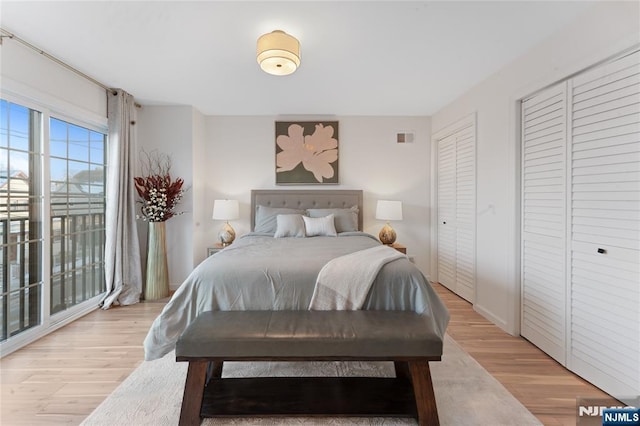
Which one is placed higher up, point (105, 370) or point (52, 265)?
point (52, 265)

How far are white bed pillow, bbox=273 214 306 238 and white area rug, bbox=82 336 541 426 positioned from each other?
1.52 m

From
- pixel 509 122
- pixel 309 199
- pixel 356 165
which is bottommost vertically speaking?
pixel 309 199

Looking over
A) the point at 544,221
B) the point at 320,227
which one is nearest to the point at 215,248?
the point at 320,227

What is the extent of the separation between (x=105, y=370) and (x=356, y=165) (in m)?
3.46

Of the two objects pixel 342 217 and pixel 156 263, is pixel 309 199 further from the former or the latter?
pixel 156 263

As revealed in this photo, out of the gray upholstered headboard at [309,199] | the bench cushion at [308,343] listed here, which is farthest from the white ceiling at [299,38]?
the bench cushion at [308,343]

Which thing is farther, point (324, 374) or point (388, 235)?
point (388, 235)

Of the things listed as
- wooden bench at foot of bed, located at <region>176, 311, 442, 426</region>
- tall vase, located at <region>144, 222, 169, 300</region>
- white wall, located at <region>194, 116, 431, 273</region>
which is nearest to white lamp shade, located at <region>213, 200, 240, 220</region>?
white wall, located at <region>194, 116, 431, 273</region>

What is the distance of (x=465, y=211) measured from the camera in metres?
3.36

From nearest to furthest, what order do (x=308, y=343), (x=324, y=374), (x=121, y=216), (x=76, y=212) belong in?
(x=308, y=343) → (x=324, y=374) → (x=76, y=212) → (x=121, y=216)

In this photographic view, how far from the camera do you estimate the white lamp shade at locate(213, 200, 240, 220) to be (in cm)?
376

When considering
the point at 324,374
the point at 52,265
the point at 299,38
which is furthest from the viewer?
the point at 52,265

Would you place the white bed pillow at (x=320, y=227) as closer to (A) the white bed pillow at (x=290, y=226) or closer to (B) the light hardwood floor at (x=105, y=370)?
(A) the white bed pillow at (x=290, y=226)

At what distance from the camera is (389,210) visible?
151 inches
